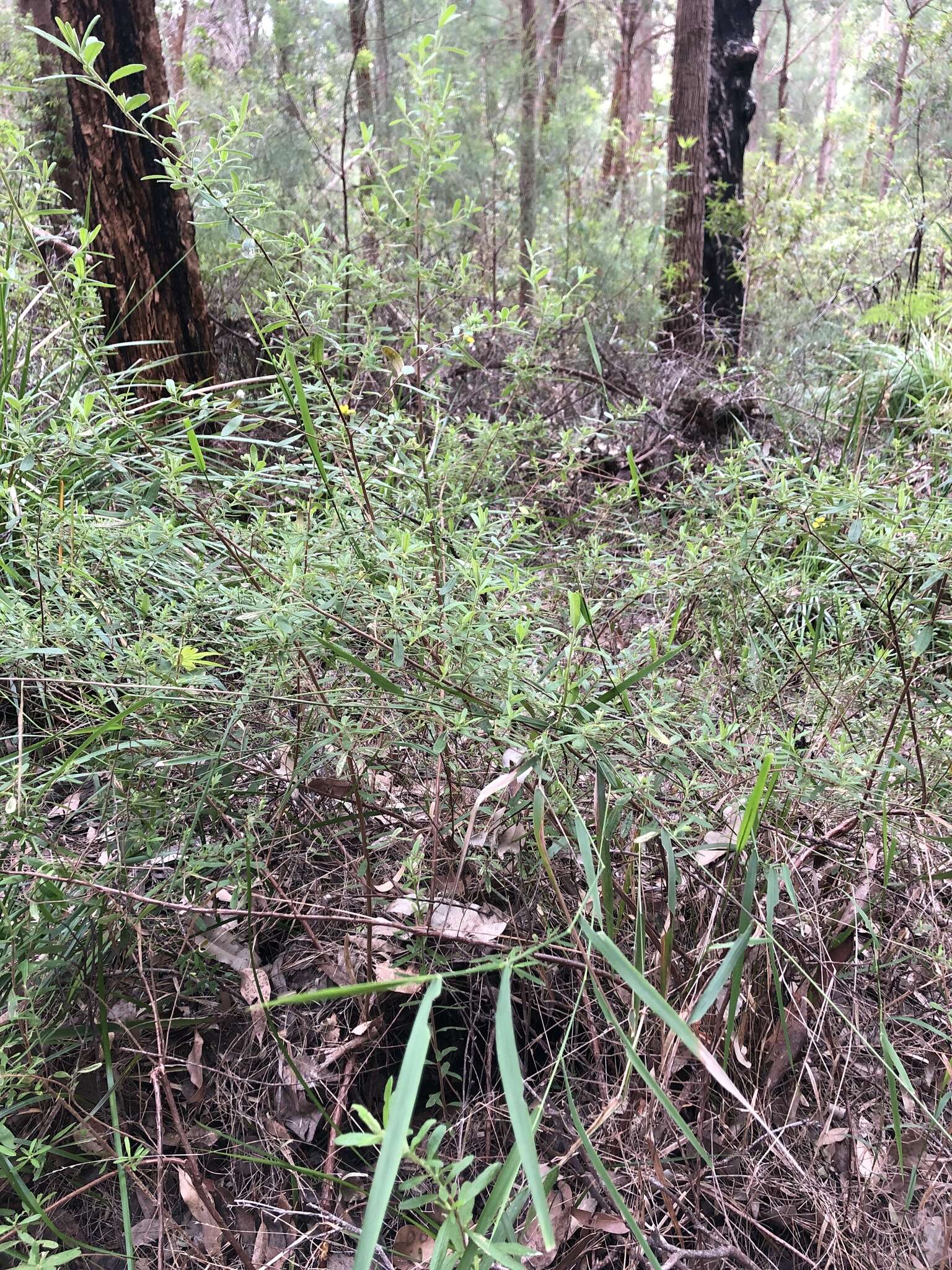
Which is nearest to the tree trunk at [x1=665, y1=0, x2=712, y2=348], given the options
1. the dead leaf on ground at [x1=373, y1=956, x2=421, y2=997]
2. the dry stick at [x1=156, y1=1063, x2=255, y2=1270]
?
the dead leaf on ground at [x1=373, y1=956, x2=421, y2=997]

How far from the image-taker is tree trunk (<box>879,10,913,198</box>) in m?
6.68

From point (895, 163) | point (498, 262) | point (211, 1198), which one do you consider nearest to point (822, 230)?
point (895, 163)

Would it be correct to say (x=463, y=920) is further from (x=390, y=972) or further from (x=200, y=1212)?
(x=200, y=1212)

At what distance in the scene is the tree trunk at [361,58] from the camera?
4.04 m

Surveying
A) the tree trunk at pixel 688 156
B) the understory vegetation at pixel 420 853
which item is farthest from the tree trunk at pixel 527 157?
the understory vegetation at pixel 420 853

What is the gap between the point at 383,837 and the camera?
4.29 ft

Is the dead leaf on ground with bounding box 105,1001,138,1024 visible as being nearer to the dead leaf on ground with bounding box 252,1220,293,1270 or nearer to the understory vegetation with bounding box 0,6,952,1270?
the understory vegetation with bounding box 0,6,952,1270

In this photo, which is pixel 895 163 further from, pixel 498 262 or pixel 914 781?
pixel 914 781

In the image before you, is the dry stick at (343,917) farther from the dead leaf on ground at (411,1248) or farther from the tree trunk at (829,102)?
the tree trunk at (829,102)

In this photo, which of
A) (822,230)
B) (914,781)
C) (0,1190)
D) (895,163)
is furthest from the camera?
(895,163)

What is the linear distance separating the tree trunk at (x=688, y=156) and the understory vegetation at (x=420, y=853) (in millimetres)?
3533

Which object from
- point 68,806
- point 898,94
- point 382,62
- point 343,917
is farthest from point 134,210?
point 898,94

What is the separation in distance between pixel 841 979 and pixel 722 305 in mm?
4690

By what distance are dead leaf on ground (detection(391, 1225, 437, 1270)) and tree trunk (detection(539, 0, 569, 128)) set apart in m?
6.29
